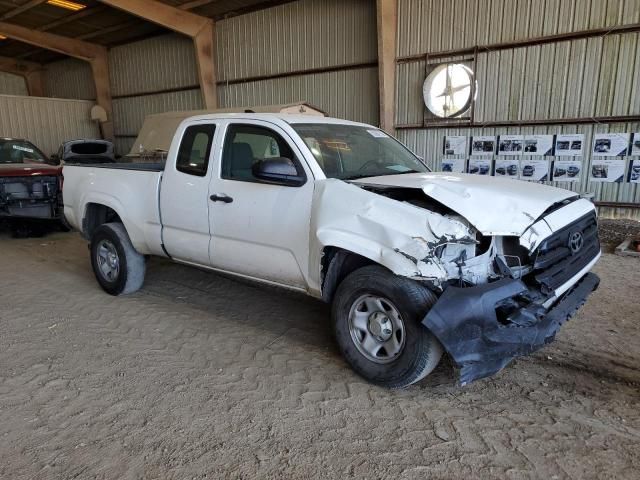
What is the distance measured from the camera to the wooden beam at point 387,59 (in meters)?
10.9

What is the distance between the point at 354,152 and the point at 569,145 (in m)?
7.30

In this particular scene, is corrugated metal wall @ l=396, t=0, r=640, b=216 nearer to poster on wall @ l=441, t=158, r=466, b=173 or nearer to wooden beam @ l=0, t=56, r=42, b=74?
poster on wall @ l=441, t=158, r=466, b=173

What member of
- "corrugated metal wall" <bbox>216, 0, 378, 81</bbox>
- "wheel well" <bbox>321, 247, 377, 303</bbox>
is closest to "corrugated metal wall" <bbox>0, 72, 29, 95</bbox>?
"corrugated metal wall" <bbox>216, 0, 378, 81</bbox>

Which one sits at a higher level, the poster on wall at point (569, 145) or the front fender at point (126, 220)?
the poster on wall at point (569, 145)

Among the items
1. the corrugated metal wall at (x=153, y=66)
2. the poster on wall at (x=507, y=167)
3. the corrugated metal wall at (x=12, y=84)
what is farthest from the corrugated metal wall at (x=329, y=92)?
the corrugated metal wall at (x=12, y=84)

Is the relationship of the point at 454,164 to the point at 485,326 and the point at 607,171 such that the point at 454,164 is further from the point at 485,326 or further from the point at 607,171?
the point at 485,326

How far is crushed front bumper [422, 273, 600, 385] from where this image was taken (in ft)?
9.02

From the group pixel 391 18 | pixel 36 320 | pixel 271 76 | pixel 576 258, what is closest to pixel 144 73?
pixel 271 76

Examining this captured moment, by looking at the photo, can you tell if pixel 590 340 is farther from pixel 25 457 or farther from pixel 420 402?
pixel 25 457

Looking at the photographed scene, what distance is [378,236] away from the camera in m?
3.08

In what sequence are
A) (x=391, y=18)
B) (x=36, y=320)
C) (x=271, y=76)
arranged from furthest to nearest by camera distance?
(x=271, y=76) < (x=391, y=18) < (x=36, y=320)

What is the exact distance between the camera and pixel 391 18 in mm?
11016

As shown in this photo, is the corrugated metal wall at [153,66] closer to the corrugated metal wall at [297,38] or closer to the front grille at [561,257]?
the corrugated metal wall at [297,38]

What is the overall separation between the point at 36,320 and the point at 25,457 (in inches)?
93.9
